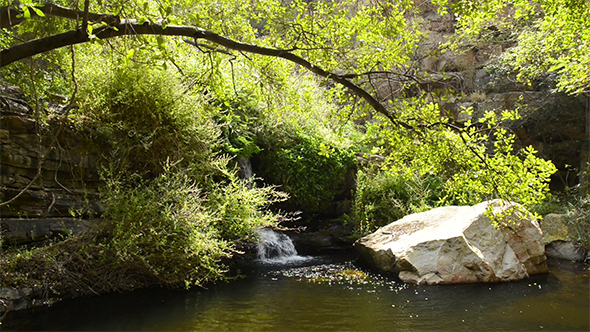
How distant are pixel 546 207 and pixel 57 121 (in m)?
11.1

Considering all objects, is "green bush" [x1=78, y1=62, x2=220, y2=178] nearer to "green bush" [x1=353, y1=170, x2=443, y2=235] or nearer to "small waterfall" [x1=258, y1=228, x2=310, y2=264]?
"small waterfall" [x1=258, y1=228, x2=310, y2=264]

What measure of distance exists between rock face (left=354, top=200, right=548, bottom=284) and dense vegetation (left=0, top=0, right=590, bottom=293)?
0.94 meters

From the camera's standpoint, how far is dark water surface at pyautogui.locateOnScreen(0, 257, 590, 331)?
486 centimetres

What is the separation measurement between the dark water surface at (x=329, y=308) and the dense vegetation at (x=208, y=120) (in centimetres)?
A: 48

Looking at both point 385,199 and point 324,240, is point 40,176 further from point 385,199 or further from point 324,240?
point 385,199

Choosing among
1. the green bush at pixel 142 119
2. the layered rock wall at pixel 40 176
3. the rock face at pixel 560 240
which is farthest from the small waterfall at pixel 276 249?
the rock face at pixel 560 240

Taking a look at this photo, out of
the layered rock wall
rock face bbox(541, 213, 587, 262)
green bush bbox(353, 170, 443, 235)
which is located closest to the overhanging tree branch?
the layered rock wall

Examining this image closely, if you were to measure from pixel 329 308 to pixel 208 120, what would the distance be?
3868mm

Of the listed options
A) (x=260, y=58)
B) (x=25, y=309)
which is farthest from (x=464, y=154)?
(x=25, y=309)

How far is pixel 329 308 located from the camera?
5.48 metres

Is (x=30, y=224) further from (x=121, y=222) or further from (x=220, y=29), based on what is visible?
(x=220, y=29)

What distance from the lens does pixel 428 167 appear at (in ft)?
15.4

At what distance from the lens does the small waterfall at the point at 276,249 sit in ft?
28.0

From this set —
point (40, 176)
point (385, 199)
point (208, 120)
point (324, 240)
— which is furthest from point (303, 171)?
point (40, 176)
